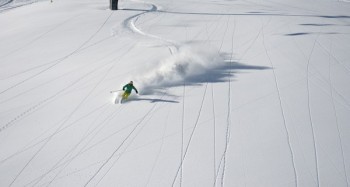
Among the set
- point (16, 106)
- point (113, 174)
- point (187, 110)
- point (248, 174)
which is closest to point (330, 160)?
point (248, 174)

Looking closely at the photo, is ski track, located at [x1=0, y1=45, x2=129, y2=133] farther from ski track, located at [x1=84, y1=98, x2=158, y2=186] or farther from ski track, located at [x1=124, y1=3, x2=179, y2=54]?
ski track, located at [x1=124, y1=3, x2=179, y2=54]

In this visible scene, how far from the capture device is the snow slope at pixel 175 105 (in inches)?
378

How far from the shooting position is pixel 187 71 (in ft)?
53.8

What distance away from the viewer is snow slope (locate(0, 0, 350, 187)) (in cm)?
961

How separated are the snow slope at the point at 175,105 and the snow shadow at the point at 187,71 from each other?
0.09 m

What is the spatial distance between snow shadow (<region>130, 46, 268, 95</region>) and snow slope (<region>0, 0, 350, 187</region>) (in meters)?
0.09

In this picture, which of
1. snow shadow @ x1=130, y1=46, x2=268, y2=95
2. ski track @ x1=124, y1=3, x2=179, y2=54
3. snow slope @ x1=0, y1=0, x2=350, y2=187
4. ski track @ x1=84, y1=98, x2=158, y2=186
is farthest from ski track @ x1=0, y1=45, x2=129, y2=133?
ski track @ x1=124, y1=3, x2=179, y2=54

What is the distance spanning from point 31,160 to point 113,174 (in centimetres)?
240

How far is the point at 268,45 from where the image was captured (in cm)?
2070

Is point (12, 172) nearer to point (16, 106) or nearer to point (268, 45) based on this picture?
point (16, 106)

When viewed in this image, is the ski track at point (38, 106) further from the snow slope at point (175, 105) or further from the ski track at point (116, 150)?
the ski track at point (116, 150)

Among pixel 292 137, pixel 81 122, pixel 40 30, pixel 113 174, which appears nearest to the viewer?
pixel 113 174

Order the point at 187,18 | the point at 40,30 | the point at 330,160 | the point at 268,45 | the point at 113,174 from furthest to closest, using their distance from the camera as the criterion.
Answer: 1. the point at 187,18
2. the point at 40,30
3. the point at 268,45
4. the point at 330,160
5. the point at 113,174

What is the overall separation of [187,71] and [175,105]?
3513 millimetres
